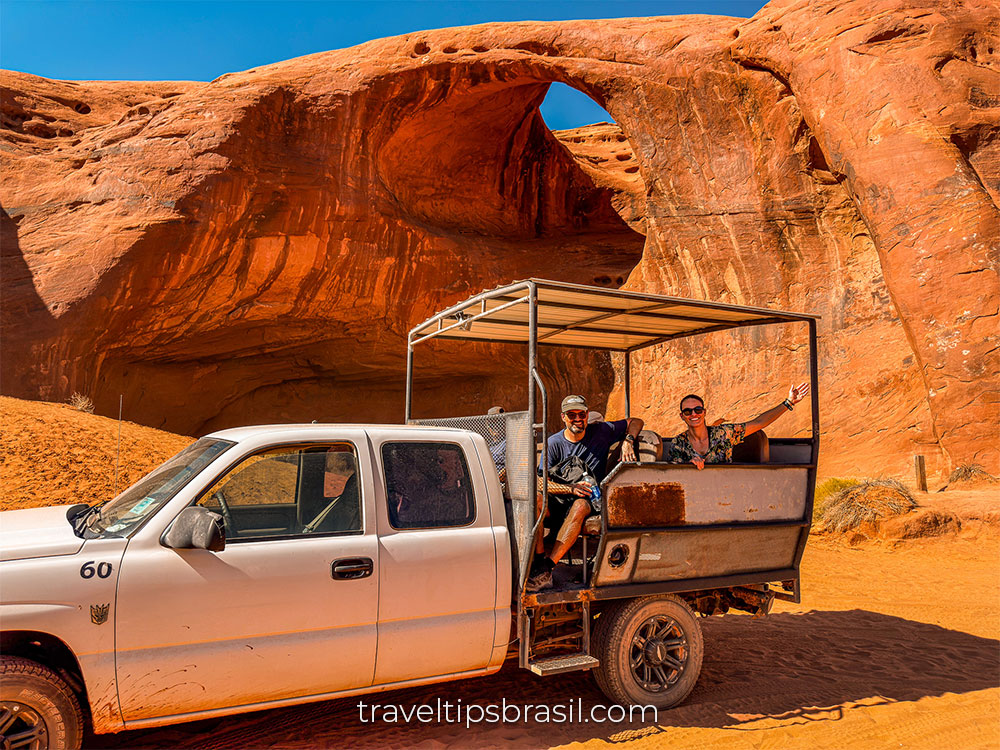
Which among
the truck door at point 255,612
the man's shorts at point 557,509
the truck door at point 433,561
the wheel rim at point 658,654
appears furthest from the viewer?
the man's shorts at point 557,509

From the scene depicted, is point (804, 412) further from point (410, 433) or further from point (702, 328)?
point (410, 433)

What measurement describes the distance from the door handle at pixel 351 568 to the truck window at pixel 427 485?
0.91ft

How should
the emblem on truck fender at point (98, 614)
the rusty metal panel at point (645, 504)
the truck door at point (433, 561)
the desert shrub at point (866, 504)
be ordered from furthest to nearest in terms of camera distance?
the desert shrub at point (866, 504)
the rusty metal panel at point (645, 504)
the truck door at point (433, 561)
the emblem on truck fender at point (98, 614)

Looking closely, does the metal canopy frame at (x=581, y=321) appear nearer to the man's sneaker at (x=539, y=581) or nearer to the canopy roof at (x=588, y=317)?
the canopy roof at (x=588, y=317)

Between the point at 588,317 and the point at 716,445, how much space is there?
5.49 ft

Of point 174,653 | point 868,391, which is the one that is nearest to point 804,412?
point 868,391

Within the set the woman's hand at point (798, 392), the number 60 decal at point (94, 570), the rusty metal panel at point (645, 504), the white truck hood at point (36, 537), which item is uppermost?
the woman's hand at point (798, 392)

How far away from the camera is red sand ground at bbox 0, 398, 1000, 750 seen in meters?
4.11

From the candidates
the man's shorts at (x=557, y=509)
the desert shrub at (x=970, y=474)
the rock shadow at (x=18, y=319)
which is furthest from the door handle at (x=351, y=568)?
the rock shadow at (x=18, y=319)

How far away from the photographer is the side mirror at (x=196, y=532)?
11.0 ft

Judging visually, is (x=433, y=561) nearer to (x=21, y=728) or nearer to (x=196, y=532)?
(x=196, y=532)

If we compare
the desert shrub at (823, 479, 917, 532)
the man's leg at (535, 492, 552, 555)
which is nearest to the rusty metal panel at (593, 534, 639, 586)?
the man's leg at (535, 492, 552, 555)

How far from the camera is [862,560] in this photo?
971 cm

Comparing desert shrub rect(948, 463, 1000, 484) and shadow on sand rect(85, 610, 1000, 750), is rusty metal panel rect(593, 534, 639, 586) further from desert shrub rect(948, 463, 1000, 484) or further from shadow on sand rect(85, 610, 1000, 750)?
desert shrub rect(948, 463, 1000, 484)
